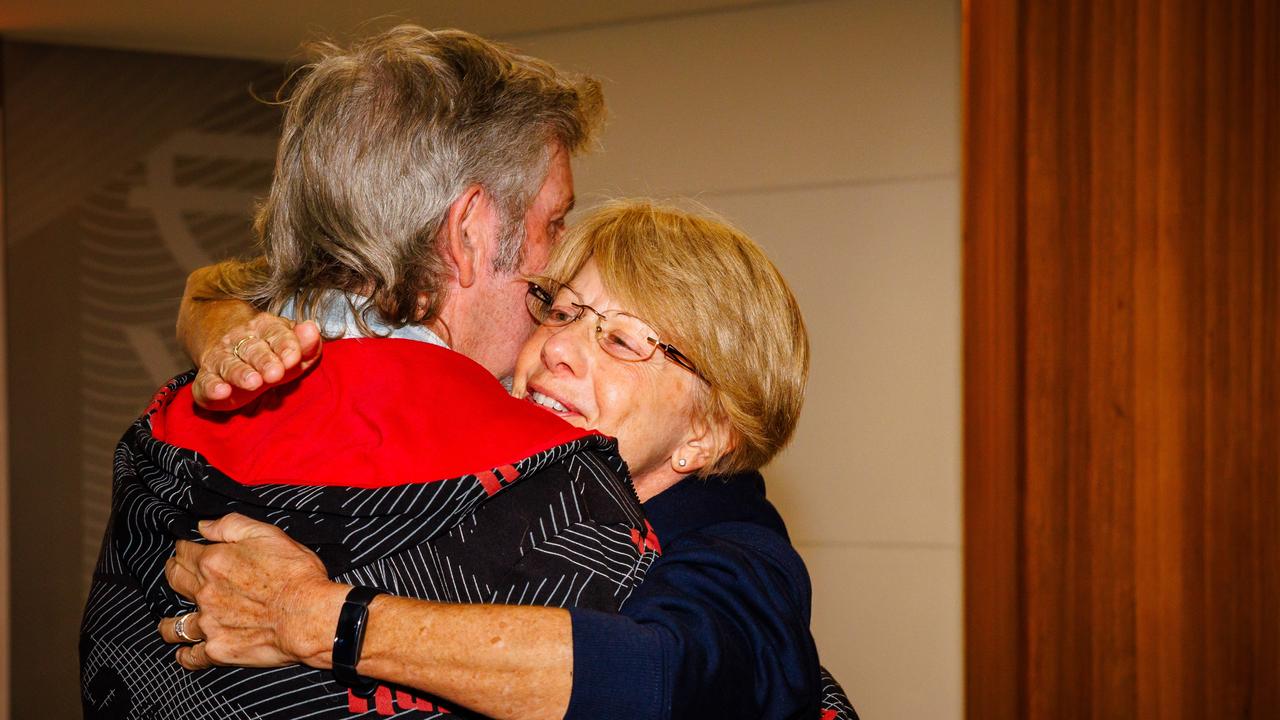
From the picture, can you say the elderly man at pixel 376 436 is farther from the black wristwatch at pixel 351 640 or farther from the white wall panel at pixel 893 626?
the white wall panel at pixel 893 626

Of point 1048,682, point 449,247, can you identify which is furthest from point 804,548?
point 449,247

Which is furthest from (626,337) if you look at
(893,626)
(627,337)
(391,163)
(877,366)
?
(893,626)

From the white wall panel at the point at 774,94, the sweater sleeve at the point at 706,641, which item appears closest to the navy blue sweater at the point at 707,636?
the sweater sleeve at the point at 706,641

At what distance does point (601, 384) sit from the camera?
180cm

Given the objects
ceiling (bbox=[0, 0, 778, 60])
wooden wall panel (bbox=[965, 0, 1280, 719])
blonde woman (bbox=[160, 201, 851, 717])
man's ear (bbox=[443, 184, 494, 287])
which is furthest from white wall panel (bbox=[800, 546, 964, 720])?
man's ear (bbox=[443, 184, 494, 287])

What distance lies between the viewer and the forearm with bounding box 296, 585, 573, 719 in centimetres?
115

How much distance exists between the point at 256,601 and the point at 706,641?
533 millimetres

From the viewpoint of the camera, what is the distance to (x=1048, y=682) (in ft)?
7.39

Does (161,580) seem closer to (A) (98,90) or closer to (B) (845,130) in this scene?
(B) (845,130)

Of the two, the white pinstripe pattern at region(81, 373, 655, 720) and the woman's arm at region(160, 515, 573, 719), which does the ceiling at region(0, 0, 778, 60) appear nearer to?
the white pinstripe pattern at region(81, 373, 655, 720)

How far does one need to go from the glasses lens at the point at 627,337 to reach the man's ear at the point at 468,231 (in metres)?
0.26

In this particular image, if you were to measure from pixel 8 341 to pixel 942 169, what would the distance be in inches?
181

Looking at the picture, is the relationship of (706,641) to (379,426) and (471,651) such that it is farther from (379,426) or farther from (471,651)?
(379,426)

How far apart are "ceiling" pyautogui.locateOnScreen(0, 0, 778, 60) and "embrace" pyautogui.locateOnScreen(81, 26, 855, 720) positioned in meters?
3.32
